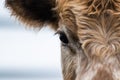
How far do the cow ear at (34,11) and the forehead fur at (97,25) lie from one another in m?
0.71

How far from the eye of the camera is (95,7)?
4.68m

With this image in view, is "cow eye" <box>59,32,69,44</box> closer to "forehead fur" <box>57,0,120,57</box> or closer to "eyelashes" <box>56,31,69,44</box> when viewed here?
"eyelashes" <box>56,31,69,44</box>

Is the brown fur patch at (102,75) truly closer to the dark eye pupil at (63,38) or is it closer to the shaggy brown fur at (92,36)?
the shaggy brown fur at (92,36)

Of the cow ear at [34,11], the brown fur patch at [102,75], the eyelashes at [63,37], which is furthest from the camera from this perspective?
the cow ear at [34,11]

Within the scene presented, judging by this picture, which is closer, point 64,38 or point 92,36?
point 92,36

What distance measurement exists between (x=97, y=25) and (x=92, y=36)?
0.31 feet

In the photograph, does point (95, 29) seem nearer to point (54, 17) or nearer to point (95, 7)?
point (95, 7)

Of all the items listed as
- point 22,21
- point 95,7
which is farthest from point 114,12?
point 22,21

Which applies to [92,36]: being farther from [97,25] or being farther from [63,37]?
[63,37]

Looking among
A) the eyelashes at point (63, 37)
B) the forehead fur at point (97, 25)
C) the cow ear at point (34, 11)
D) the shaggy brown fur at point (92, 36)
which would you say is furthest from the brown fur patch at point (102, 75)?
the cow ear at point (34, 11)

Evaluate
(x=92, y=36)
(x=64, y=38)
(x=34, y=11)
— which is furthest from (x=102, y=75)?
(x=34, y=11)

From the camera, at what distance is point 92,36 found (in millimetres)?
4594

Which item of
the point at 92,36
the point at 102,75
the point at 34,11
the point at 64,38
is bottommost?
the point at 102,75

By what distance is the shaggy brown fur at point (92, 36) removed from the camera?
14.6 feet
